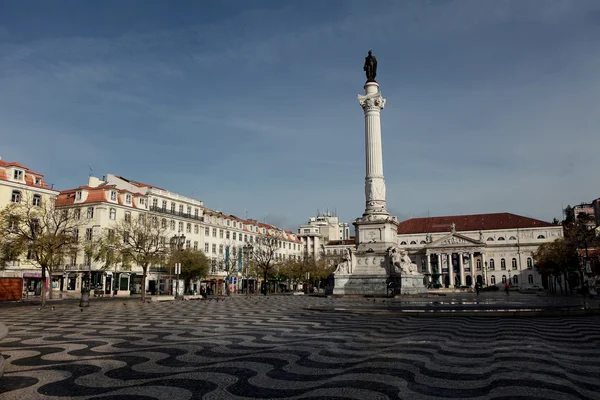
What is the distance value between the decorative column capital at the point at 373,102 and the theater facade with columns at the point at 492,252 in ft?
242

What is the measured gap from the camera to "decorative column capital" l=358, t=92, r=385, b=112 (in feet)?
135

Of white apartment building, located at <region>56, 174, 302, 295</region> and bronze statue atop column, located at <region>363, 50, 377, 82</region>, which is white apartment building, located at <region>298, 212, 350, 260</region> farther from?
bronze statue atop column, located at <region>363, 50, 377, 82</region>

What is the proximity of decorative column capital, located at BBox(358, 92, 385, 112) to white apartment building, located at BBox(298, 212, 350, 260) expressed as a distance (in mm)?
58836

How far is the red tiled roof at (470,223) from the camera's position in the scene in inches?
4387

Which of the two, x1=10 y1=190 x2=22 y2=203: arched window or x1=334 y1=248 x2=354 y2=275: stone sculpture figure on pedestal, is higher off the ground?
x1=10 y1=190 x2=22 y2=203: arched window

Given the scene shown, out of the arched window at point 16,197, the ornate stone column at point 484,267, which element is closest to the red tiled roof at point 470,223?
the ornate stone column at point 484,267

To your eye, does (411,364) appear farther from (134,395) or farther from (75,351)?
(75,351)

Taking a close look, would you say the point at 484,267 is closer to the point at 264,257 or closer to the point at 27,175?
the point at 264,257

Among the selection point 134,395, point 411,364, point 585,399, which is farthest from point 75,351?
point 585,399

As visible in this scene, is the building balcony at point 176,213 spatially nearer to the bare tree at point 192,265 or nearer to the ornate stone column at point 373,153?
the bare tree at point 192,265

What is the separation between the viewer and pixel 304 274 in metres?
74.9

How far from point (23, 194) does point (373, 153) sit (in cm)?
3765

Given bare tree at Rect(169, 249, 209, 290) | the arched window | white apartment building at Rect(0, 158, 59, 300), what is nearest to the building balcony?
bare tree at Rect(169, 249, 209, 290)

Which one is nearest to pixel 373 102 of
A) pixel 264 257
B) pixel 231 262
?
pixel 231 262
